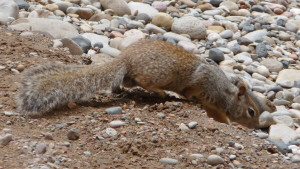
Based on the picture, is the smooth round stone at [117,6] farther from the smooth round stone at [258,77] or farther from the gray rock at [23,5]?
the smooth round stone at [258,77]

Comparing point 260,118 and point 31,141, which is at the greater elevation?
point 31,141

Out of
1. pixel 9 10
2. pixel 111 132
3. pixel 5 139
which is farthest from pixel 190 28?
pixel 5 139

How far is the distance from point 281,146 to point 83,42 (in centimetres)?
351

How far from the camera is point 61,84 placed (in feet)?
14.8

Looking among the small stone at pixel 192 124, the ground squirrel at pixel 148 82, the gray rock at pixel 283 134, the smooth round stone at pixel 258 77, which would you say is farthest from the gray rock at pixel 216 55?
the small stone at pixel 192 124

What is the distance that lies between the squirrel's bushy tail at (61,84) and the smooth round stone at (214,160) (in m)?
1.50

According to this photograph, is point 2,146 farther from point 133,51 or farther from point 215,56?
point 215,56

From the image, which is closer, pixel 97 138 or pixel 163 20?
pixel 97 138

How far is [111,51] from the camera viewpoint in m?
6.95

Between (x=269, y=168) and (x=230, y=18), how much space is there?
267 inches

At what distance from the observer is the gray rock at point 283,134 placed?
5109 mm

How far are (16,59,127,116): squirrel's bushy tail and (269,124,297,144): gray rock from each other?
1.77 metres

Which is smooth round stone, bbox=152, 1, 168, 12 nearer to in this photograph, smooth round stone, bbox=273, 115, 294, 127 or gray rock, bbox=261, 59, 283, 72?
gray rock, bbox=261, 59, 283, 72

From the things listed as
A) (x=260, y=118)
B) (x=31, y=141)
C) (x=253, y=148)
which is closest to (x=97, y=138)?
(x=31, y=141)
